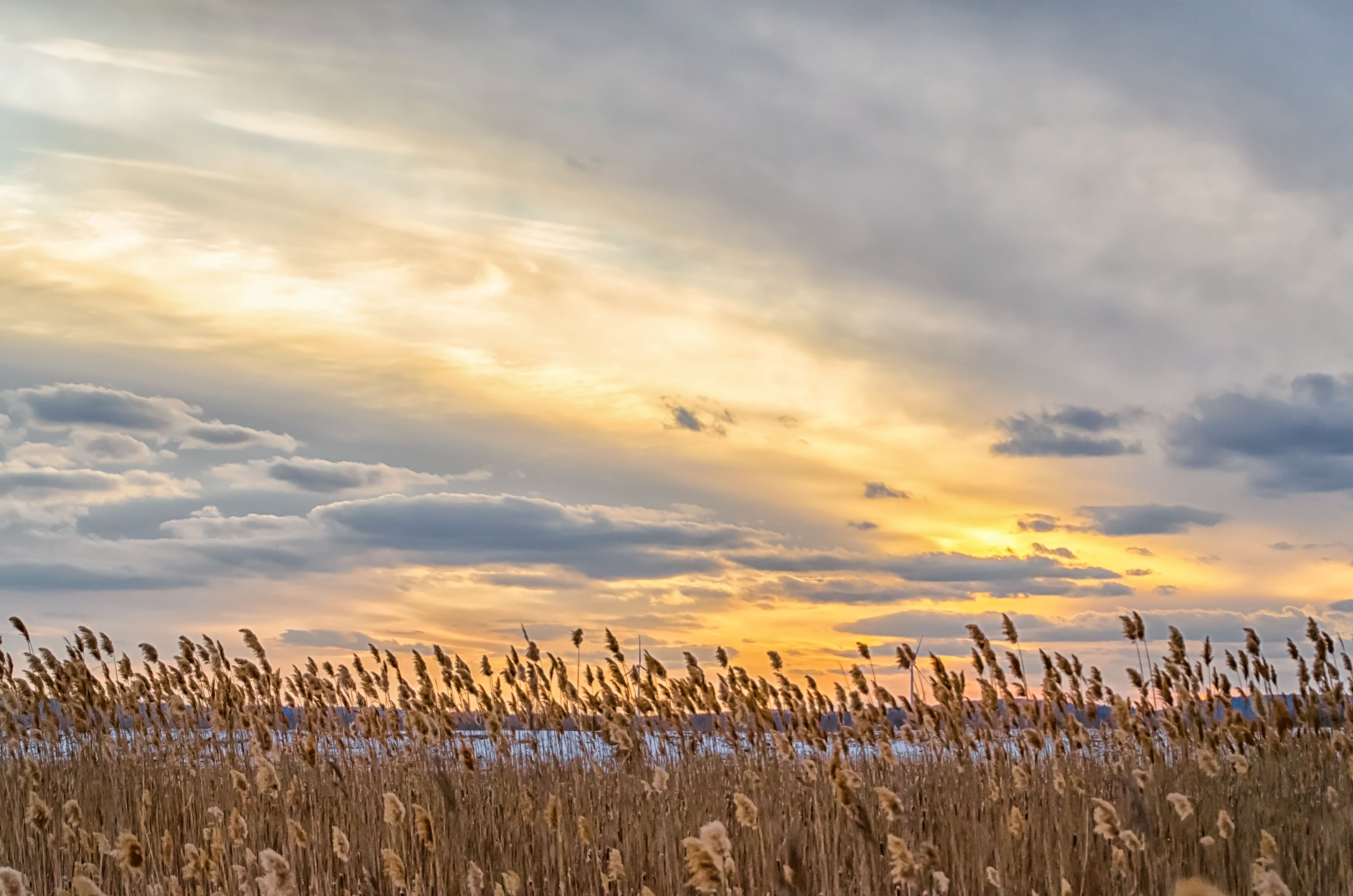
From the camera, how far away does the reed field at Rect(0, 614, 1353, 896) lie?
5.78 metres

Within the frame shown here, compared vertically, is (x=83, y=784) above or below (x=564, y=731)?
below

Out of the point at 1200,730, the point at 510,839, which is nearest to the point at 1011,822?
the point at 510,839

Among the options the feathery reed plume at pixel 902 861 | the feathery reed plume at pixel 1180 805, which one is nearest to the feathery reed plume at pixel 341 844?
the feathery reed plume at pixel 902 861

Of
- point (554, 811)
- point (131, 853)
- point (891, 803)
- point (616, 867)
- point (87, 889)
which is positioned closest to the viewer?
point (87, 889)

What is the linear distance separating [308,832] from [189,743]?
3.60 m

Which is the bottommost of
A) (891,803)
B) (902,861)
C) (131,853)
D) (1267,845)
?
(131,853)

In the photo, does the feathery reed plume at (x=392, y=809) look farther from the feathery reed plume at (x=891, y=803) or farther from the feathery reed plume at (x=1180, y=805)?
the feathery reed plume at (x=1180, y=805)

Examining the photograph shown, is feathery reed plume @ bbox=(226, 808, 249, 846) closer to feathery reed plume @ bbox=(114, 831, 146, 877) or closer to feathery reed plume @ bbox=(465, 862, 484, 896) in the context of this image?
feathery reed plume @ bbox=(114, 831, 146, 877)

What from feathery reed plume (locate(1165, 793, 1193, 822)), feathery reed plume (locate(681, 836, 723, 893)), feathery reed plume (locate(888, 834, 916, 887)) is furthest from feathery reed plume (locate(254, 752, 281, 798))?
feathery reed plume (locate(1165, 793, 1193, 822))

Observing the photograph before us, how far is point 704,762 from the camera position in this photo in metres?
10.2

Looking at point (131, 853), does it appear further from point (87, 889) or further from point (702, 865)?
point (702, 865)

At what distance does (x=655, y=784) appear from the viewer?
21.3ft

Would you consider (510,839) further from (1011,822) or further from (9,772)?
(9,772)

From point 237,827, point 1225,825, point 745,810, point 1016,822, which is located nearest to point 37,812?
point 237,827
